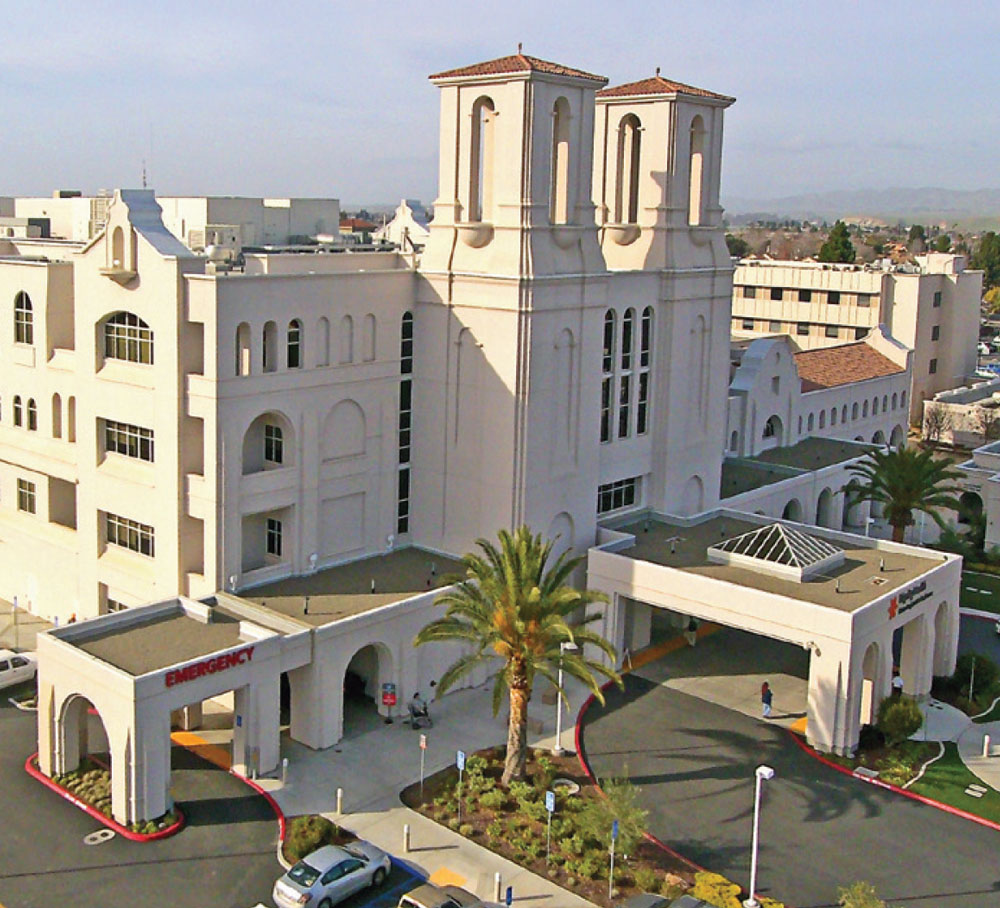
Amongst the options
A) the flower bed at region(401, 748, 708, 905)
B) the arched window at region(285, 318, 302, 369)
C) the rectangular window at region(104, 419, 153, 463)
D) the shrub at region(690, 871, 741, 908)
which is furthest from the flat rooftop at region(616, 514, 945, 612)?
the rectangular window at region(104, 419, 153, 463)

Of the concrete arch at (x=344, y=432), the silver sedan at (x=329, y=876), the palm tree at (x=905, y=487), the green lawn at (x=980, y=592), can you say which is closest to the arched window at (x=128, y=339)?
the concrete arch at (x=344, y=432)

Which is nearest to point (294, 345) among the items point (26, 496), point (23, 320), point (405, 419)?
point (405, 419)

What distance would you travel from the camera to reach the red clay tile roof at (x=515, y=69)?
45.5 metres

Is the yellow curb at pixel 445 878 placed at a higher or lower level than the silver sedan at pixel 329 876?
lower

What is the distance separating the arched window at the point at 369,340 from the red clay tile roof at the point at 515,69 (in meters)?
9.90

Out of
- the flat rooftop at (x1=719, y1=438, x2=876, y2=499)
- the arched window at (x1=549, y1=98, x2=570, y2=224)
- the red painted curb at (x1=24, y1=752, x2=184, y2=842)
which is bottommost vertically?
the red painted curb at (x1=24, y1=752, x2=184, y2=842)

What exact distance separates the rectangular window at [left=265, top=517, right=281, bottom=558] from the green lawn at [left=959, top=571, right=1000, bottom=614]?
32219mm

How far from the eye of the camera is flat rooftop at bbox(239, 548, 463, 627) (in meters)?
42.3

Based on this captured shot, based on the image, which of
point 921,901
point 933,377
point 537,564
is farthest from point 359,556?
point 933,377

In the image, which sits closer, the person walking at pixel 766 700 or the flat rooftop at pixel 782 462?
the person walking at pixel 766 700

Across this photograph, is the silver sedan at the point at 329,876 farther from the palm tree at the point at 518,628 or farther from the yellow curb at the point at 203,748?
the yellow curb at the point at 203,748

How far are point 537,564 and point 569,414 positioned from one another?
12.6 m

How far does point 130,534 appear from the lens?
46719mm

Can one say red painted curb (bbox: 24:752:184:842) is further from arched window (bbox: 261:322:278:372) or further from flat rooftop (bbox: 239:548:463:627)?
arched window (bbox: 261:322:278:372)
